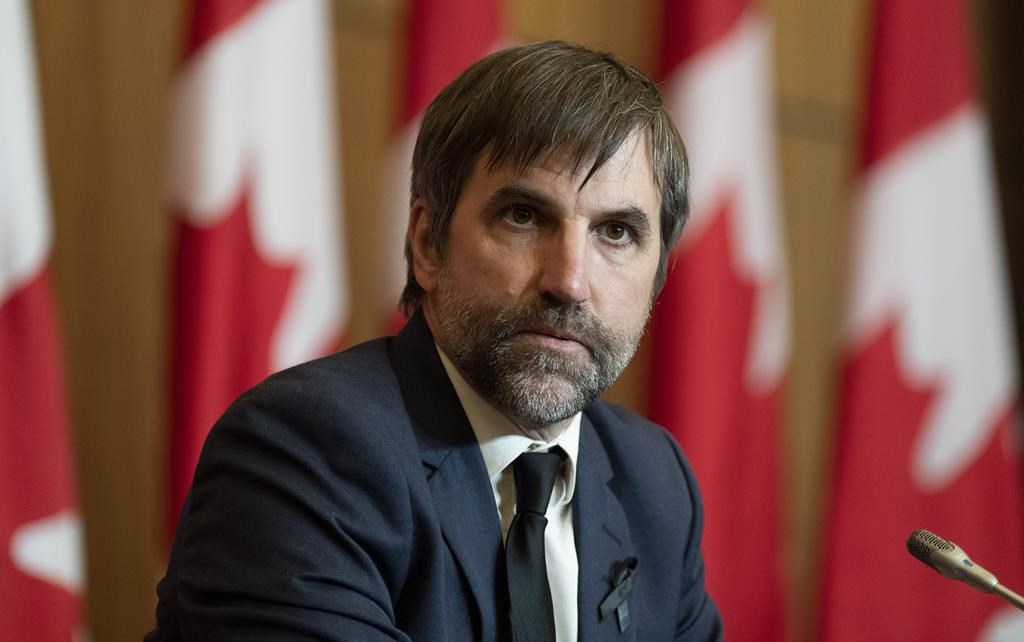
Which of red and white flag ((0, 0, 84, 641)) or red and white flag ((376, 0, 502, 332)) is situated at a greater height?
red and white flag ((376, 0, 502, 332))

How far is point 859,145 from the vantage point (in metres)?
3.17

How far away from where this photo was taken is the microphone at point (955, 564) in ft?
4.38

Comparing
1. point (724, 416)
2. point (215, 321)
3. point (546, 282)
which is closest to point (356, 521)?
point (546, 282)

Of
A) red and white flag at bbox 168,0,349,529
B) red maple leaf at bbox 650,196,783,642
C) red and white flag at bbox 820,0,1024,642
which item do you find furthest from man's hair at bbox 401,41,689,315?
red and white flag at bbox 820,0,1024,642

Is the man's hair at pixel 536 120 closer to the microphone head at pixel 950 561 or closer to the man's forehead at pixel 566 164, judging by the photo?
the man's forehead at pixel 566 164

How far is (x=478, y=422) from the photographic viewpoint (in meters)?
1.62

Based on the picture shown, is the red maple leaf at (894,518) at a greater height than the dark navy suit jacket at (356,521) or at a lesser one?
lesser

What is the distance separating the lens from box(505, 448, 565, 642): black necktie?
1.52 m

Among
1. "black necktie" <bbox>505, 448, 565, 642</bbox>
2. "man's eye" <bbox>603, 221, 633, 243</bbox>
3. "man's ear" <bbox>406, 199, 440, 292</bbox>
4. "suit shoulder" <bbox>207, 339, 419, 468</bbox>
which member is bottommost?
"black necktie" <bbox>505, 448, 565, 642</bbox>

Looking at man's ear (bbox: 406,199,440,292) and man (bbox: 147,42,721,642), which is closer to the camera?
man (bbox: 147,42,721,642)

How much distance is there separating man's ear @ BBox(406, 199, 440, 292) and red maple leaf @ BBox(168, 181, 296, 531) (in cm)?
68

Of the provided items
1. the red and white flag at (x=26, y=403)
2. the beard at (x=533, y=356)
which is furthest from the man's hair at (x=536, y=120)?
the red and white flag at (x=26, y=403)

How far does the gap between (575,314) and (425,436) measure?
0.28m

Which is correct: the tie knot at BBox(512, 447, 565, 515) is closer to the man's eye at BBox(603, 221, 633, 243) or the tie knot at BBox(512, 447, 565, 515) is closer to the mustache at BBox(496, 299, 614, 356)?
the mustache at BBox(496, 299, 614, 356)
